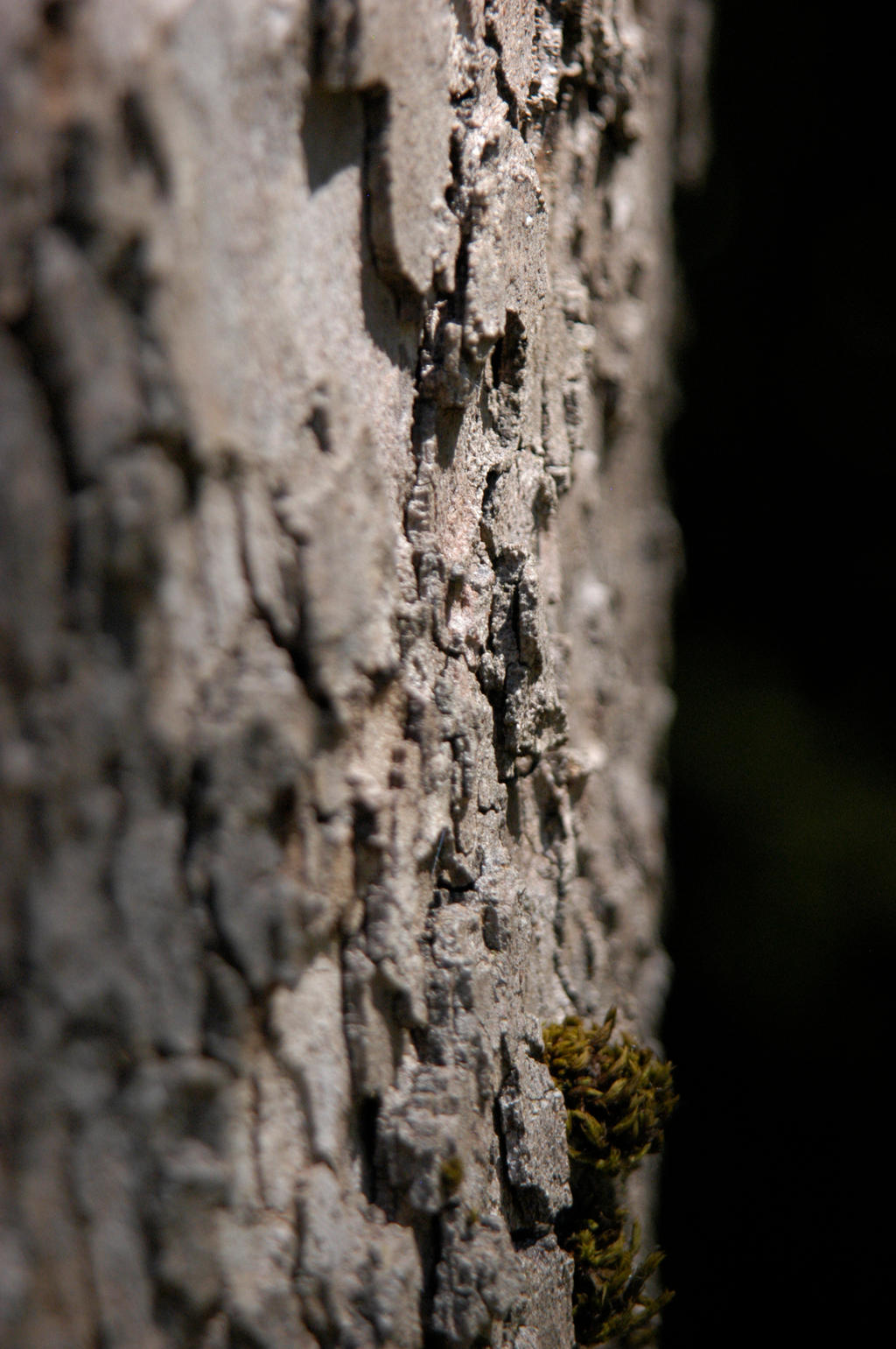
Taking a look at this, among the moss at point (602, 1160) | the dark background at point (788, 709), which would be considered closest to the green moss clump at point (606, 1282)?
the moss at point (602, 1160)

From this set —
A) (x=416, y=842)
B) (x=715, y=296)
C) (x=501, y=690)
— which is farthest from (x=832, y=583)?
(x=416, y=842)

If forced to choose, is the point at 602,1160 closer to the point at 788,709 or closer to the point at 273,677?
the point at 273,677

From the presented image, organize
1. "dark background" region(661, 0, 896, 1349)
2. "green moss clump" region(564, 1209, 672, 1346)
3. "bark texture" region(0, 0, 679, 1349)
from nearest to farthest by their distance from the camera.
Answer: "bark texture" region(0, 0, 679, 1349), "green moss clump" region(564, 1209, 672, 1346), "dark background" region(661, 0, 896, 1349)

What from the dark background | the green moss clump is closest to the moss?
the green moss clump

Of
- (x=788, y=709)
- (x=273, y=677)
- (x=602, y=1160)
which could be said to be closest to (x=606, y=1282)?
(x=602, y=1160)

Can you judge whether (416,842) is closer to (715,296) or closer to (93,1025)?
(93,1025)

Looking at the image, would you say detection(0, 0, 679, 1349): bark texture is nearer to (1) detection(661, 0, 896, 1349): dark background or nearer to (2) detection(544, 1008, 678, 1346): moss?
(2) detection(544, 1008, 678, 1346): moss
